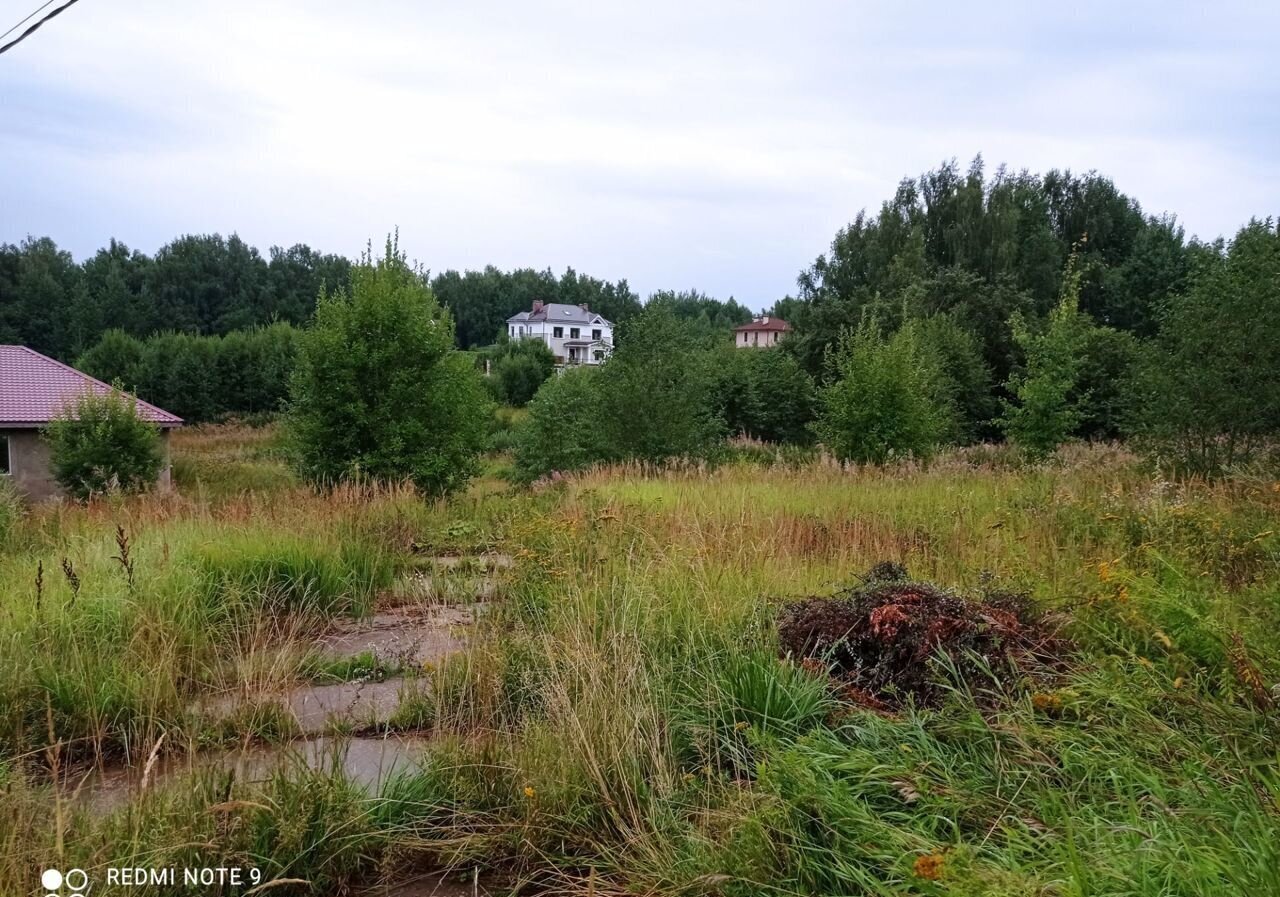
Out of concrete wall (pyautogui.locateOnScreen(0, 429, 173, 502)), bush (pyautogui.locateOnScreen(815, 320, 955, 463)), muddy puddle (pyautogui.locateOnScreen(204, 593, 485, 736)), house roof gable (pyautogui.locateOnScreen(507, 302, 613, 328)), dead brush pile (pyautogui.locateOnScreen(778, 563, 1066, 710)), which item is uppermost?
house roof gable (pyautogui.locateOnScreen(507, 302, 613, 328))

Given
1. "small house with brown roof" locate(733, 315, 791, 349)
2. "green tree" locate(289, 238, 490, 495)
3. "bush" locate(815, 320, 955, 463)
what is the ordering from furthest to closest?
"small house with brown roof" locate(733, 315, 791, 349)
"bush" locate(815, 320, 955, 463)
"green tree" locate(289, 238, 490, 495)

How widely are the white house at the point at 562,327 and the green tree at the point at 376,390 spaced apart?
231ft

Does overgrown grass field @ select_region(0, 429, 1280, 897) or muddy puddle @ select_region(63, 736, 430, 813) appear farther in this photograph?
muddy puddle @ select_region(63, 736, 430, 813)

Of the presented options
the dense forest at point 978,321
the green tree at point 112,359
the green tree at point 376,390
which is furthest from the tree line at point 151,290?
the green tree at point 376,390

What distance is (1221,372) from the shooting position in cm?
966

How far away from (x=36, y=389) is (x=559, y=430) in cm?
1854

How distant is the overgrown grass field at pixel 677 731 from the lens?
1895mm

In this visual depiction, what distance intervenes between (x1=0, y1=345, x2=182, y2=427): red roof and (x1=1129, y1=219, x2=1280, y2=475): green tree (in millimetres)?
24880

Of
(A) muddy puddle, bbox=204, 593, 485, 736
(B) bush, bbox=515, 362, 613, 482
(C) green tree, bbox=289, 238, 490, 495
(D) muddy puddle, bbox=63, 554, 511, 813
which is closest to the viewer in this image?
(D) muddy puddle, bbox=63, 554, 511, 813

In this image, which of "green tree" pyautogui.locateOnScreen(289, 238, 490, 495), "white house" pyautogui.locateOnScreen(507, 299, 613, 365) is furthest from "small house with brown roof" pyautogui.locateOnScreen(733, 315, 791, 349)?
"green tree" pyautogui.locateOnScreen(289, 238, 490, 495)

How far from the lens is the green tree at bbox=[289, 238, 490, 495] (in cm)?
1095

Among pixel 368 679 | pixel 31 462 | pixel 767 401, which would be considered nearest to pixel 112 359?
pixel 31 462

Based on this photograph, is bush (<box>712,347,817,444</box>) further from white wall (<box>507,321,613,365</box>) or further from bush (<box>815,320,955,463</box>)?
white wall (<box>507,321,613,365</box>)

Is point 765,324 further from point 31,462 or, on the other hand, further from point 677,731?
point 677,731
